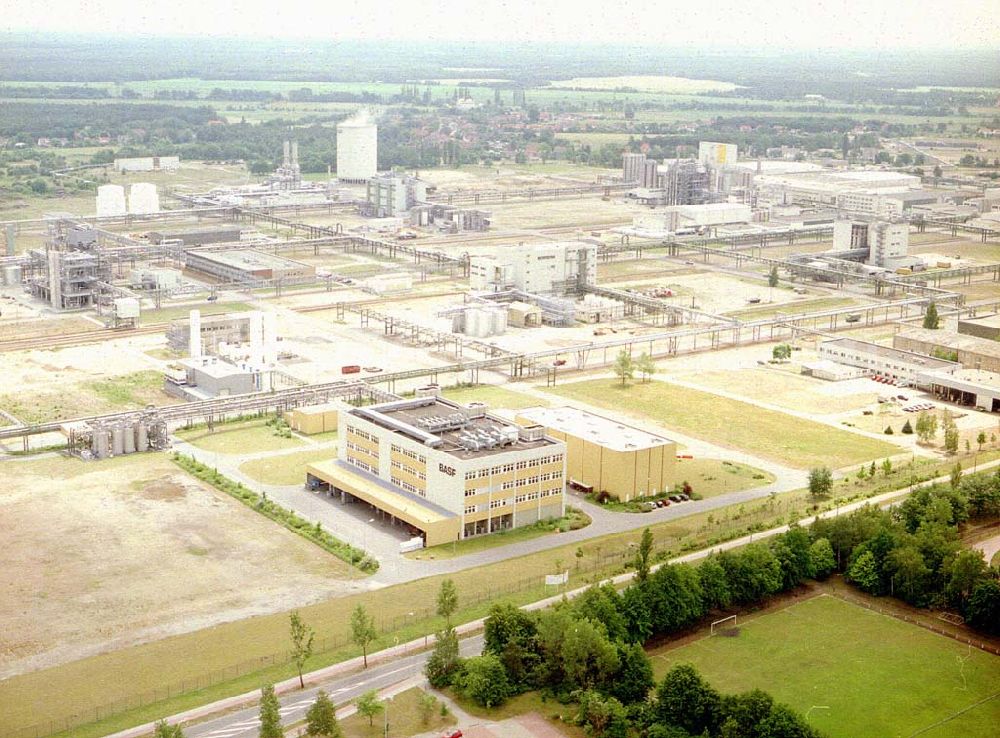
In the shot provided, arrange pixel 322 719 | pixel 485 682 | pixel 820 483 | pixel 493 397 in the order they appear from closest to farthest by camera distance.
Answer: pixel 322 719 < pixel 485 682 < pixel 820 483 < pixel 493 397

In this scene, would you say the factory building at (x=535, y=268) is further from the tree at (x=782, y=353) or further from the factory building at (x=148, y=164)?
the factory building at (x=148, y=164)

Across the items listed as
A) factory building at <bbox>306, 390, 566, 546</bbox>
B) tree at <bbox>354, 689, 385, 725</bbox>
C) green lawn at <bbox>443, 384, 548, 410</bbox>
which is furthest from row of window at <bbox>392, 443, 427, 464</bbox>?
tree at <bbox>354, 689, 385, 725</bbox>

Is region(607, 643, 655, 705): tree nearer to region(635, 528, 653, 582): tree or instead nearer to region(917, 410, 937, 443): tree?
region(635, 528, 653, 582): tree

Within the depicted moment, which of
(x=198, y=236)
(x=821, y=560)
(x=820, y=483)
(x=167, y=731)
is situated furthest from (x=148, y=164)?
(x=167, y=731)

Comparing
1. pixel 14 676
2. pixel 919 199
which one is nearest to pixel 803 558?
pixel 14 676

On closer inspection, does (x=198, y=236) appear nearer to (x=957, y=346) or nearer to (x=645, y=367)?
(x=645, y=367)

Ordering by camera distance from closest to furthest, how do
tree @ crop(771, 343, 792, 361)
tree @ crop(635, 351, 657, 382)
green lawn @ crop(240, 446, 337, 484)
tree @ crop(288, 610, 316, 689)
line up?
tree @ crop(288, 610, 316, 689) → green lawn @ crop(240, 446, 337, 484) → tree @ crop(635, 351, 657, 382) → tree @ crop(771, 343, 792, 361)

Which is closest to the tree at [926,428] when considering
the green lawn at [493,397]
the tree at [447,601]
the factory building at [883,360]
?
the factory building at [883,360]
